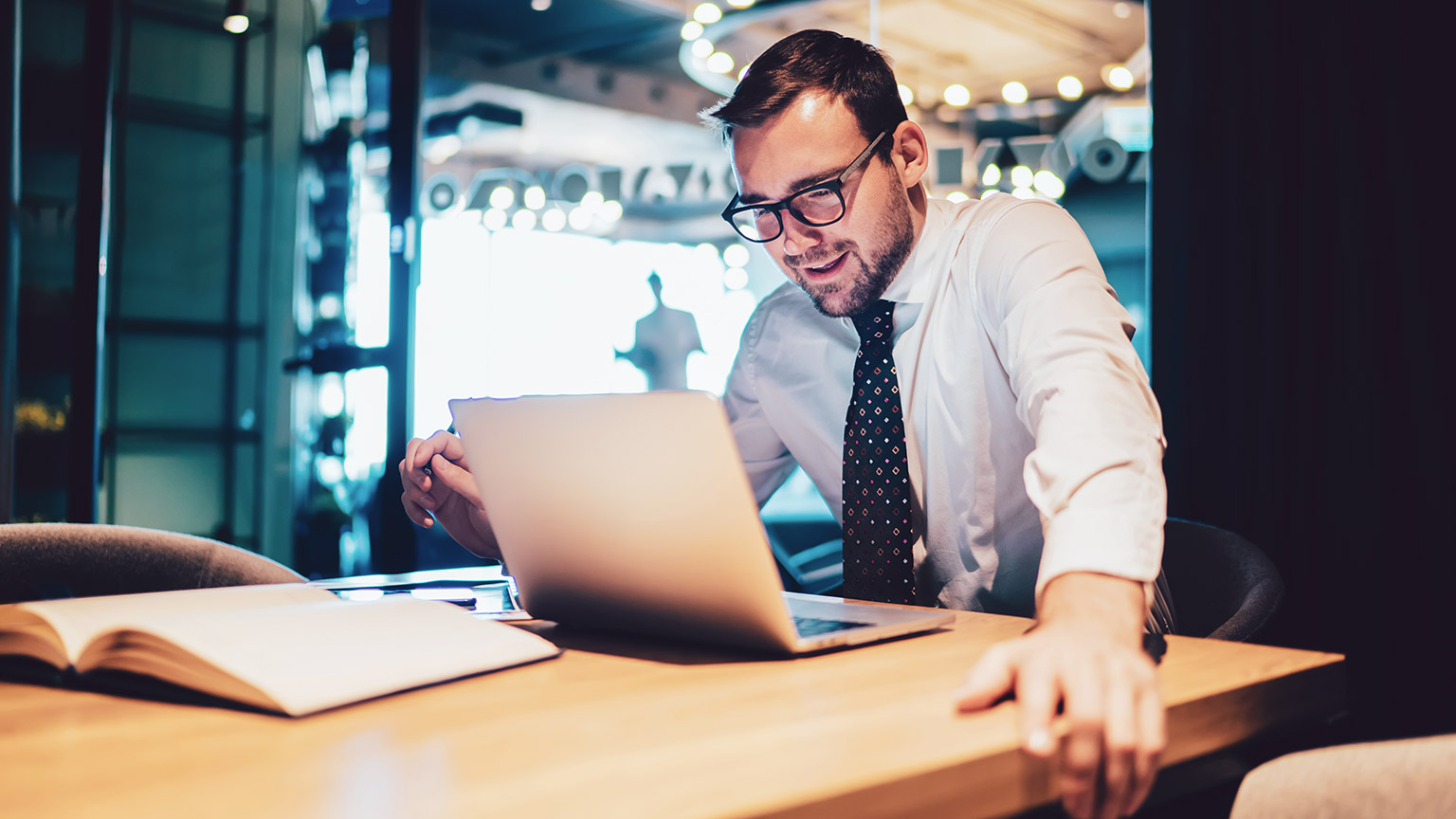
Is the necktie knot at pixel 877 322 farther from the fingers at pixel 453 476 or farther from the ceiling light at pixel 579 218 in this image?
the ceiling light at pixel 579 218

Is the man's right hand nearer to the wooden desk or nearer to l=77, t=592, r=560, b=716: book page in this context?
l=77, t=592, r=560, b=716: book page

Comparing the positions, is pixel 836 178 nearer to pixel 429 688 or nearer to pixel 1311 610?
pixel 429 688

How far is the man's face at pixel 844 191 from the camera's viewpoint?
4.93 feet

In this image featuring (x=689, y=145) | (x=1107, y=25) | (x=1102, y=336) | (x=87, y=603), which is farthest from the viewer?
(x=689, y=145)

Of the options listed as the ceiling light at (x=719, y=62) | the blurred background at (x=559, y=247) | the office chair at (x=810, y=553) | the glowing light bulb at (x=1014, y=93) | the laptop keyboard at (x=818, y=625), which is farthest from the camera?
the glowing light bulb at (x=1014, y=93)

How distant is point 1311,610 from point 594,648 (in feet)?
6.76

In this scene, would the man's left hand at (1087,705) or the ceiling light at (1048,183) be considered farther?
the ceiling light at (1048,183)

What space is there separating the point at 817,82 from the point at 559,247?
7.01 m

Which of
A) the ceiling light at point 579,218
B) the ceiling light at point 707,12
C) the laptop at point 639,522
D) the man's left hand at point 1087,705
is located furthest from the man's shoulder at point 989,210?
the ceiling light at point 579,218

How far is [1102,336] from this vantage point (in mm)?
1079

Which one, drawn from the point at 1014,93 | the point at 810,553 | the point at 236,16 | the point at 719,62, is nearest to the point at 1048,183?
the point at 1014,93

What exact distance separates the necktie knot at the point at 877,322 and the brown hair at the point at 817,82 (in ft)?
0.78

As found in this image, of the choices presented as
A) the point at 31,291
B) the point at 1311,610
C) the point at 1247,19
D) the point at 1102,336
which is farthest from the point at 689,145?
the point at 1102,336

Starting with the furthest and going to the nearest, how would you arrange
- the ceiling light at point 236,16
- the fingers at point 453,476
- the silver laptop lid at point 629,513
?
1. the ceiling light at point 236,16
2. the fingers at point 453,476
3. the silver laptop lid at point 629,513
